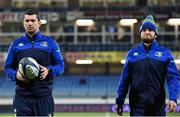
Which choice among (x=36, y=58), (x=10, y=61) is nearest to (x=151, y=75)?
(x=36, y=58)

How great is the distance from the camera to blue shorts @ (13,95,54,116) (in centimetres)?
638

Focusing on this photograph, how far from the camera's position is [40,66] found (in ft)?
21.1

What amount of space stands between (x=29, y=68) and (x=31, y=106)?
0.51m

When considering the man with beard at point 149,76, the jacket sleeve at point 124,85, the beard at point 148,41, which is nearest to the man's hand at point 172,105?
the man with beard at point 149,76

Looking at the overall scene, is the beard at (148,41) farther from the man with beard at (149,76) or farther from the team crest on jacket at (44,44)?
the team crest on jacket at (44,44)

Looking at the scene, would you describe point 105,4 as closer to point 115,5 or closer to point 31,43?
point 115,5

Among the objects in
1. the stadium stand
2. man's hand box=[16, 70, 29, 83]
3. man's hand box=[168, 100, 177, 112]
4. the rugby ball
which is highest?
the rugby ball

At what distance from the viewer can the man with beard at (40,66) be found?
21.0ft

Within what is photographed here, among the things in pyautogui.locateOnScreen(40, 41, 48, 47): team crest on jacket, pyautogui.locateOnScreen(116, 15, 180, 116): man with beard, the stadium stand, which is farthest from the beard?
the stadium stand

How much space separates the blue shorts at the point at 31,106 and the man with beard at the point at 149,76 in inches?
37.2

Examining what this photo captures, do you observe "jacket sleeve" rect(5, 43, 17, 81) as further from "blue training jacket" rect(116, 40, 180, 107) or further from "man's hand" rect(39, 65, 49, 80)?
"blue training jacket" rect(116, 40, 180, 107)

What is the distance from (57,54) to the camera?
262 inches

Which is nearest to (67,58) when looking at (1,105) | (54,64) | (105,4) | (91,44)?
(91,44)

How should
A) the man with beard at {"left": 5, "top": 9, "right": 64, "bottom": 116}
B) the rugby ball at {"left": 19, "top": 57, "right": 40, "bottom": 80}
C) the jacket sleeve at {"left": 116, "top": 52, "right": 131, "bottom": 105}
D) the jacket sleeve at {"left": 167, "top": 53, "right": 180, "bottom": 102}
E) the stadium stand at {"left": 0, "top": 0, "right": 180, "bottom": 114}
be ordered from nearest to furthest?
the rugby ball at {"left": 19, "top": 57, "right": 40, "bottom": 80}, the man with beard at {"left": 5, "top": 9, "right": 64, "bottom": 116}, the jacket sleeve at {"left": 167, "top": 53, "right": 180, "bottom": 102}, the jacket sleeve at {"left": 116, "top": 52, "right": 131, "bottom": 105}, the stadium stand at {"left": 0, "top": 0, "right": 180, "bottom": 114}
